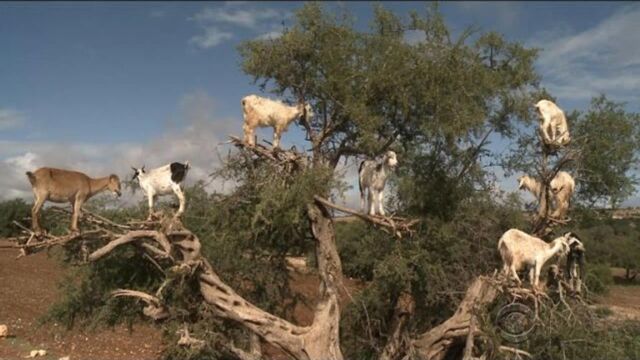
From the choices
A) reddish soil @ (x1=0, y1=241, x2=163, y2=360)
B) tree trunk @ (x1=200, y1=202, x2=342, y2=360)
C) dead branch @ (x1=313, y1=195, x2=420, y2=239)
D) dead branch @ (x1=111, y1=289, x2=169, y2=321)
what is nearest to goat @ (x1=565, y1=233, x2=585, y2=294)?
dead branch @ (x1=313, y1=195, x2=420, y2=239)

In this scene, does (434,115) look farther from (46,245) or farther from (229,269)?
(46,245)

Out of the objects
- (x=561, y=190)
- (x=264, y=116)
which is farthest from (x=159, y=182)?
(x=561, y=190)

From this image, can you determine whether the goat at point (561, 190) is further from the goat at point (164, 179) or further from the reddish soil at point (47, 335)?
the reddish soil at point (47, 335)

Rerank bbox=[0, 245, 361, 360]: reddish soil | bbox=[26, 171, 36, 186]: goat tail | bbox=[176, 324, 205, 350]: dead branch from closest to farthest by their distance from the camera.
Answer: bbox=[26, 171, 36, 186]: goat tail < bbox=[176, 324, 205, 350]: dead branch < bbox=[0, 245, 361, 360]: reddish soil

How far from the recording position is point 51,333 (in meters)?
18.8

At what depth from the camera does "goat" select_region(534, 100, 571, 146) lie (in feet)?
35.4

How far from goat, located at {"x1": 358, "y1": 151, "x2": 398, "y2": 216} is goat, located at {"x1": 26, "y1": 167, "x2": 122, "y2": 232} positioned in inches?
181

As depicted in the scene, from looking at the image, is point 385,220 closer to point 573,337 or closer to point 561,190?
point 561,190

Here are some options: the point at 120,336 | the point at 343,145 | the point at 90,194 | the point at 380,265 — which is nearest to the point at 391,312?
the point at 380,265

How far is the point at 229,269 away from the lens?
44.4 ft

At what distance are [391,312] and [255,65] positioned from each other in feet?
21.5

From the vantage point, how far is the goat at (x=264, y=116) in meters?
10.7

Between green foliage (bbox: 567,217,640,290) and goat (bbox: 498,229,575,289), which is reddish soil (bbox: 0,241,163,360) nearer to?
goat (bbox: 498,229,575,289)

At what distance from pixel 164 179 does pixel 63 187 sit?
5.23 feet
